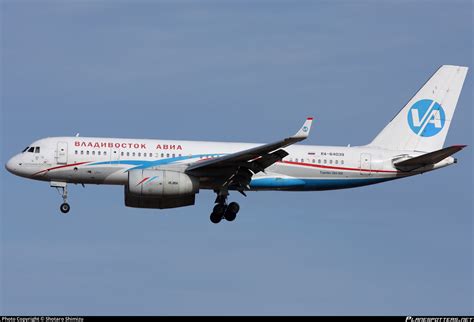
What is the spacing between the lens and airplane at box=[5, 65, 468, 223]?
Result: 173 ft

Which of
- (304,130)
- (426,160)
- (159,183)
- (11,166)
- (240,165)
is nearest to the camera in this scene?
(304,130)

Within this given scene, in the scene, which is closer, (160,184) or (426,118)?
(160,184)

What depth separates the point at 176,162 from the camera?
5434 centimetres

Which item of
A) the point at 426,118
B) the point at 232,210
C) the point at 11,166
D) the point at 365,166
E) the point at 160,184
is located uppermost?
the point at 426,118

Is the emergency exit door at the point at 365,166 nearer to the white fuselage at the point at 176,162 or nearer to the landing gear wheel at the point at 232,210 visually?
the white fuselage at the point at 176,162

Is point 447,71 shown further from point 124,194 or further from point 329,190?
point 124,194

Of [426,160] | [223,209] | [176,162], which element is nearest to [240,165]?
[176,162]

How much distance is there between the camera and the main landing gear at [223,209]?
55875 millimetres

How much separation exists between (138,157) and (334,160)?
416 inches

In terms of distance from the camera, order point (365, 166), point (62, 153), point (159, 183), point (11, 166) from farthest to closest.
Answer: point (365, 166)
point (11, 166)
point (62, 153)
point (159, 183)

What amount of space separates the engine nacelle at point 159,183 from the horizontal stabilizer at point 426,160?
11.9 metres

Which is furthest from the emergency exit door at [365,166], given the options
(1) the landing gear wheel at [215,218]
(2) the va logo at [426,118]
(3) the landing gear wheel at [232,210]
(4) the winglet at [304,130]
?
(4) the winglet at [304,130]

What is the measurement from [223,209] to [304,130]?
9311mm

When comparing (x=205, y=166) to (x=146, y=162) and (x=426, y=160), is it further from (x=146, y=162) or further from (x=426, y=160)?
(x=426, y=160)
